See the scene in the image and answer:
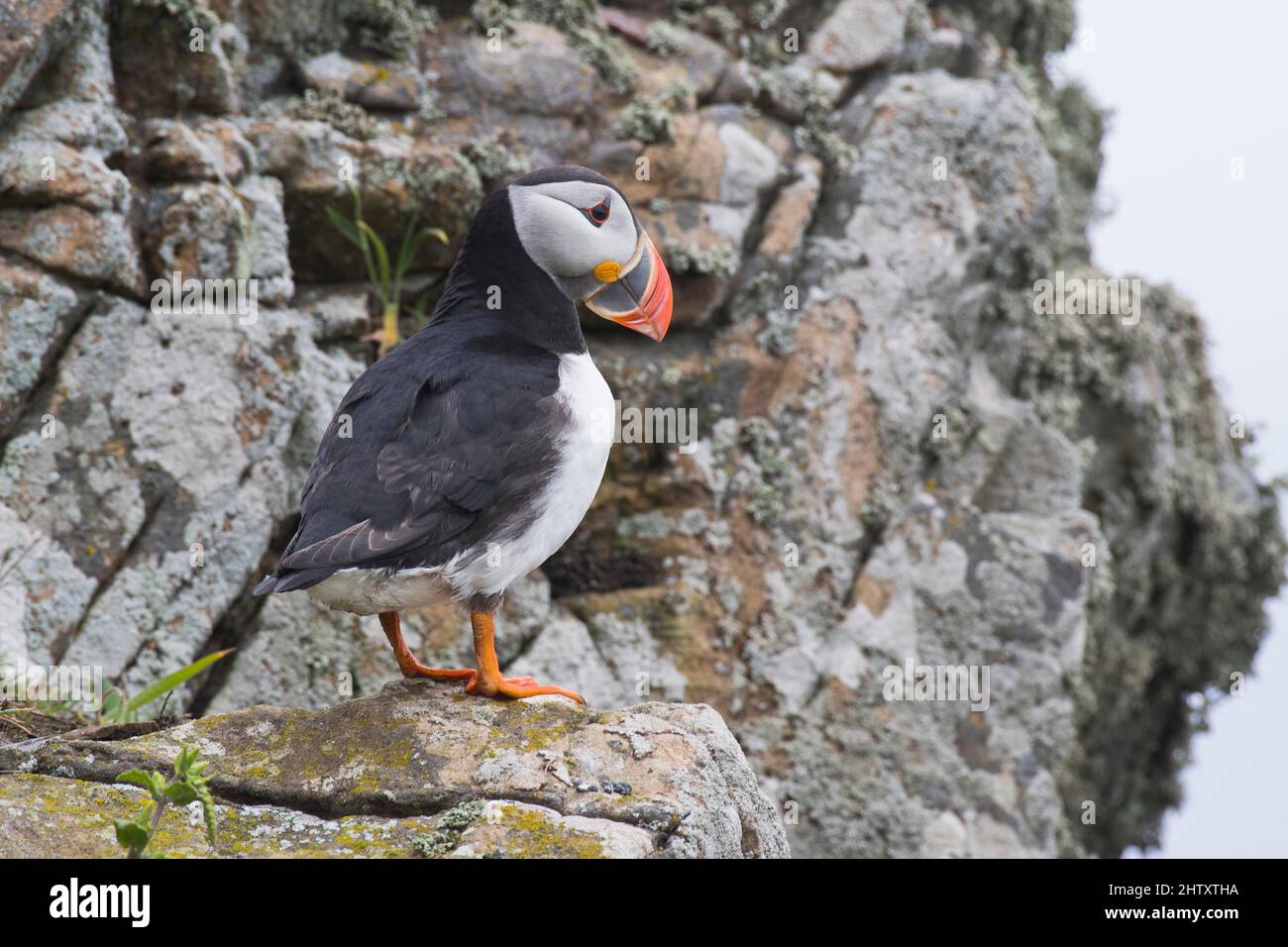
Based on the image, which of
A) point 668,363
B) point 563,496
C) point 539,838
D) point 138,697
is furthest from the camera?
point 668,363

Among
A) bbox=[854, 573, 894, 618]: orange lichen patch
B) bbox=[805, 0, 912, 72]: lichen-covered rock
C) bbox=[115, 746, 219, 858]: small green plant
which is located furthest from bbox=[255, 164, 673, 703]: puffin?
bbox=[805, 0, 912, 72]: lichen-covered rock

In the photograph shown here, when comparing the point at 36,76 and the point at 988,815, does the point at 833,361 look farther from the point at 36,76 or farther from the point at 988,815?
the point at 36,76

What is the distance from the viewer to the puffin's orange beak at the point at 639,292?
5.06 m

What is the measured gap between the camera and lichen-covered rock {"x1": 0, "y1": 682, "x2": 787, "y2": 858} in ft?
12.3

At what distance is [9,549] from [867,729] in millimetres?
4668

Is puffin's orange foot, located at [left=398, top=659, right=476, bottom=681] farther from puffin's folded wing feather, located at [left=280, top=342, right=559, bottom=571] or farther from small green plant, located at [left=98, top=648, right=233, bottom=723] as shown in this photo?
small green plant, located at [left=98, top=648, right=233, bottom=723]

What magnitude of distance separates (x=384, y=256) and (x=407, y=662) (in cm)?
294

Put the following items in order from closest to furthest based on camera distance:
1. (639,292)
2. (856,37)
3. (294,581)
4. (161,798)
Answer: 1. (161,798)
2. (294,581)
3. (639,292)
4. (856,37)

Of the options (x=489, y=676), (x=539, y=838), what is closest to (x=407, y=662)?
(x=489, y=676)

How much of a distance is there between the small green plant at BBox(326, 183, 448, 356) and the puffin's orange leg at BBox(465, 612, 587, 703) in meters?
2.82

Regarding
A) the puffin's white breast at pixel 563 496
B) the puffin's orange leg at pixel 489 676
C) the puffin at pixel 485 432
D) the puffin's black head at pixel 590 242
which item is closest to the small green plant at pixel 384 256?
the puffin at pixel 485 432

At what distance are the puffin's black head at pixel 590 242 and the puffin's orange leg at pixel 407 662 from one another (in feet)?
4.79

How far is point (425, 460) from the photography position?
448 centimetres

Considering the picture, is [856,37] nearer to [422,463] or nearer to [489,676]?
[422,463]
